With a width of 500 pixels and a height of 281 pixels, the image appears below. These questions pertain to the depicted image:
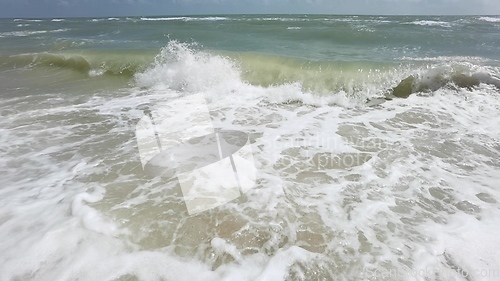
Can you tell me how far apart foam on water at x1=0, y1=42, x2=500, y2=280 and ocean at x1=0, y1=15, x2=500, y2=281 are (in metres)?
0.01

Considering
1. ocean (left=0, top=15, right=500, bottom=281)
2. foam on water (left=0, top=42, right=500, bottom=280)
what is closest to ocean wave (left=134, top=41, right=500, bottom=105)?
ocean (left=0, top=15, right=500, bottom=281)

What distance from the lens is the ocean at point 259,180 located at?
222cm

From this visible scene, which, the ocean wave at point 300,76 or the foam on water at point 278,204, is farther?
the ocean wave at point 300,76

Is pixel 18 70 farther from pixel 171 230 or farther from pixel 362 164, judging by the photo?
pixel 362 164

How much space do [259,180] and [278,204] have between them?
47 cm

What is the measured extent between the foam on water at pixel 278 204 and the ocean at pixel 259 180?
15mm

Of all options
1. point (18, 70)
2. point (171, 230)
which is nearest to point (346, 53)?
point (171, 230)

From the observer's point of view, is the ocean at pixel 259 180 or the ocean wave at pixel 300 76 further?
the ocean wave at pixel 300 76

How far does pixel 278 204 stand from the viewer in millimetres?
2830

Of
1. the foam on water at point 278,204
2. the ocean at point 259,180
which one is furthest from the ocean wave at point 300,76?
the foam on water at point 278,204

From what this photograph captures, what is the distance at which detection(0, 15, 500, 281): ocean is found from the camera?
2.22m

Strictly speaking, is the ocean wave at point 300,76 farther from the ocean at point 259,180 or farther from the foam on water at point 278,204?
the foam on water at point 278,204

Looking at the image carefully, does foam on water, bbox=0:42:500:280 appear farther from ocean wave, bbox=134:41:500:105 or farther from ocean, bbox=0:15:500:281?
ocean wave, bbox=134:41:500:105

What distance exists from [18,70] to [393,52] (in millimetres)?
12835
